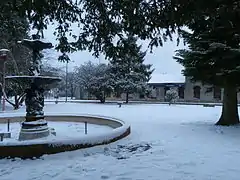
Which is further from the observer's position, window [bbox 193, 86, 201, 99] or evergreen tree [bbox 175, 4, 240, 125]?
window [bbox 193, 86, 201, 99]

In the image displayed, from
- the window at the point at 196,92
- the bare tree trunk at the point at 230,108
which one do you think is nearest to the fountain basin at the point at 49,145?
the bare tree trunk at the point at 230,108

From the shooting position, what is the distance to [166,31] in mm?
6926

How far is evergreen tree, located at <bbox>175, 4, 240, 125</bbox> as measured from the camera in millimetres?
13180

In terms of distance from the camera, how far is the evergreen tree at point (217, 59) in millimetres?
13180

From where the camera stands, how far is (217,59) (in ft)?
44.1

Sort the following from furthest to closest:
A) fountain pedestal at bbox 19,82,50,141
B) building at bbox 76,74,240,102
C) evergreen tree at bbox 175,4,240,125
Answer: building at bbox 76,74,240,102
evergreen tree at bbox 175,4,240,125
fountain pedestal at bbox 19,82,50,141

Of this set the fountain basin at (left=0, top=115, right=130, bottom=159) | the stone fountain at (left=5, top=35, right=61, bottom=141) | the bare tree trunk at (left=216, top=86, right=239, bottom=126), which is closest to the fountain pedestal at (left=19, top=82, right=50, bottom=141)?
the stone fountain at (left=5, top=35, right=61, bottom=141)

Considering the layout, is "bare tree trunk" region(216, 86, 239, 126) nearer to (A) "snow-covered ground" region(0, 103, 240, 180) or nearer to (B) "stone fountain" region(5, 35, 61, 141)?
(A) "snow-covered ground" region(0, 103, 240, 180)

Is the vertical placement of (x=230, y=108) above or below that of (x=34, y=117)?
above

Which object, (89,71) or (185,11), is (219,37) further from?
(89,71)

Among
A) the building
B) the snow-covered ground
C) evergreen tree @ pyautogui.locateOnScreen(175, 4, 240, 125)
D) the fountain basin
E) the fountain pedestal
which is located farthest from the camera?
the building

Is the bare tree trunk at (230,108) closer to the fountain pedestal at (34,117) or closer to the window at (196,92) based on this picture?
the fountain pedestal at (34,117)

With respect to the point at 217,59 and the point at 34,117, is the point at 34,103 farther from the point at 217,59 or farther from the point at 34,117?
the point at 217,59

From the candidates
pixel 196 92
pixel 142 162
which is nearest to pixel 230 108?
pixel 142 162
